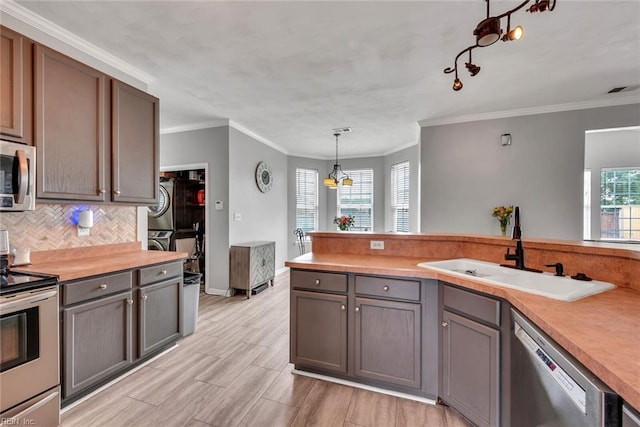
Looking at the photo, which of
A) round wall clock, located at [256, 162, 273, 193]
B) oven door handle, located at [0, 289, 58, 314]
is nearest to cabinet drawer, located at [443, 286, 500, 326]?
oven door handle, located at [0, 289, 58, 314]

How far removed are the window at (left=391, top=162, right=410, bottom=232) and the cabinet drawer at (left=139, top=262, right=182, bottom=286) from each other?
190 inches

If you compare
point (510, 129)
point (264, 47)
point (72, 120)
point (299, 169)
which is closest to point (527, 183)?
point (510, 129)

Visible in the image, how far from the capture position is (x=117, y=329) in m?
2.12

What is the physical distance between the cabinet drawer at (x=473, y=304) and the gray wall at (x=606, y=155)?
5732 millimetres

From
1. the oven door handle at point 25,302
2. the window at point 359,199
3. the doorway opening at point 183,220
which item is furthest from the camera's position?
the window at point 359,199

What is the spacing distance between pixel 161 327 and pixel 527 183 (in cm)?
479

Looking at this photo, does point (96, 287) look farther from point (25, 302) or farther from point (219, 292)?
point (219, 292)

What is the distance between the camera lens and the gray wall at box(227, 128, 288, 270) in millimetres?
4520

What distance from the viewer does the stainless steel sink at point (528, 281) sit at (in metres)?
1.35

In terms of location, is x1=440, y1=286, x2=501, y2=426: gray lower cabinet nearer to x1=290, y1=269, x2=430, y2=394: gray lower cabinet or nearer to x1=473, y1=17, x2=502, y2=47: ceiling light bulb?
x1=290, y1=269, x2=430, y2=394: gray lower cabinet

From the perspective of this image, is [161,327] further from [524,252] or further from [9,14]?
[524,252]

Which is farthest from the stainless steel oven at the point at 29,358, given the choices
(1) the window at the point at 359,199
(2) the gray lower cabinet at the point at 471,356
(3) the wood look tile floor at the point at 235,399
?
(1) the window at the point at 359,199

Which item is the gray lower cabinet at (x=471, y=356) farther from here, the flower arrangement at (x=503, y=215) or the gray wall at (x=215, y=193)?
the gray wall at (x=215, y=193)

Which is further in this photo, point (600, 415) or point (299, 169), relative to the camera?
point (299, 169)
